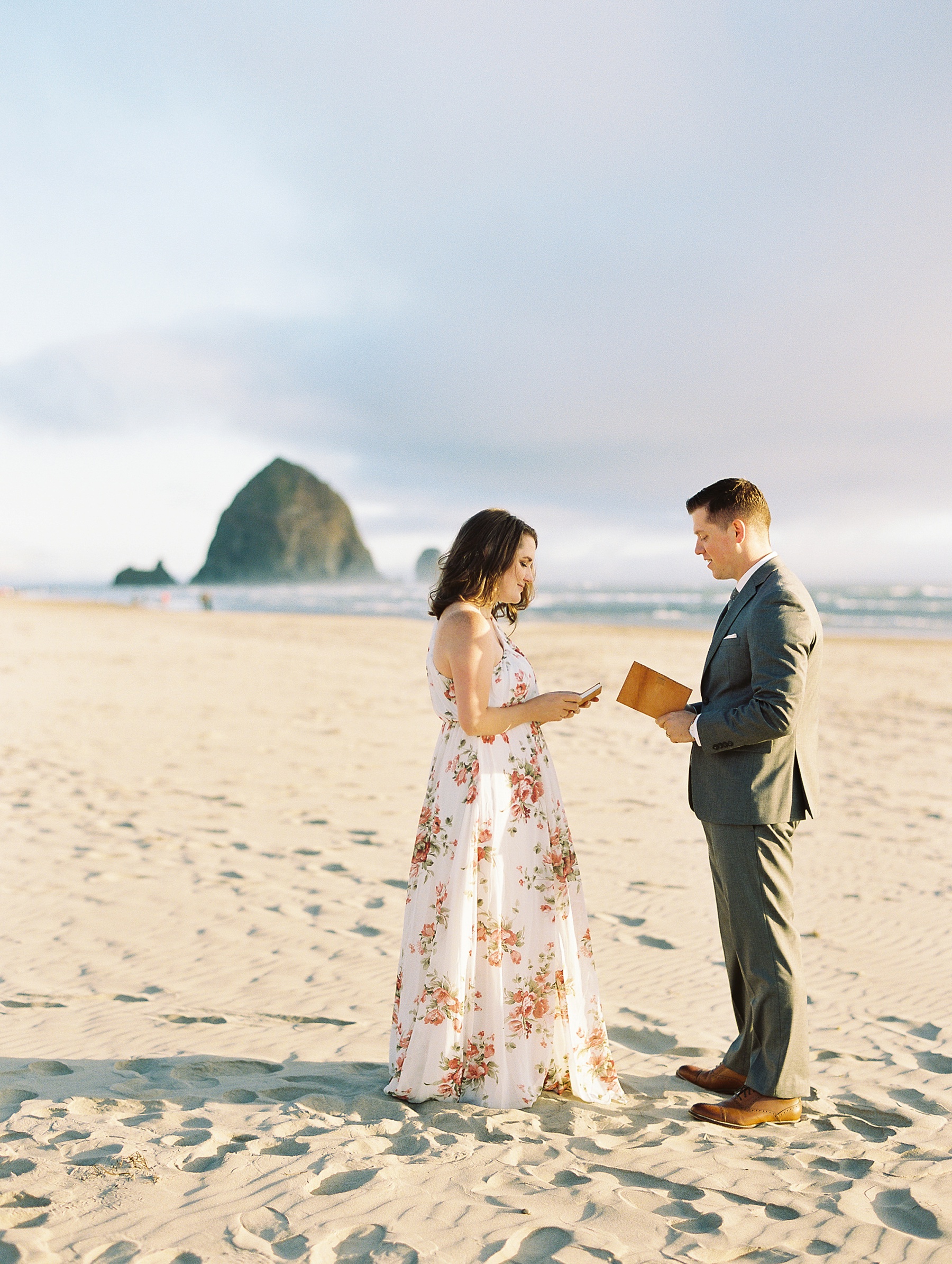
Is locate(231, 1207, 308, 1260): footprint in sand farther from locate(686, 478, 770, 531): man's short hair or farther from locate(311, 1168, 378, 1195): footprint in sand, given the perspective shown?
locate(686, 478, 770, 531): man's short hair

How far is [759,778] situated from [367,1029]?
1.99 metres

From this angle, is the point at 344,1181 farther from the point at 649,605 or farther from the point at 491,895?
the point at 649,605

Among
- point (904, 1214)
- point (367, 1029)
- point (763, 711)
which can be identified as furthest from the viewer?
point (367, 1029)

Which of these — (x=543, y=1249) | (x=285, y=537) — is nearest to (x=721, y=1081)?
(x=543, y=1249)

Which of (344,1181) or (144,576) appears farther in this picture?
(144,576)

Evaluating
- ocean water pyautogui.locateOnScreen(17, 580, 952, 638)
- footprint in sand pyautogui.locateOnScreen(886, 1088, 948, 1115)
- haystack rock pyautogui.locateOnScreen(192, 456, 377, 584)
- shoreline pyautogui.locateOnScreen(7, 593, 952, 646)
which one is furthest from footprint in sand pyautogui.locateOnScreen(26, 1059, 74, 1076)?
haystack rock pyautogui.locateOnScreen(192, 456, 377, 584)

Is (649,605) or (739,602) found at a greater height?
(649,605)

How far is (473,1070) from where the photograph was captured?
3283 millimetres

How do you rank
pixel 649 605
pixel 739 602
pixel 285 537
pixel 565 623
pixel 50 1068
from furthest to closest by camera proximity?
pixel 285 537 → pixel 649 605 → pixel 565 623 → pixel 50 1068 → pixel 739 602

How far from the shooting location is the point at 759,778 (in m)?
3.19

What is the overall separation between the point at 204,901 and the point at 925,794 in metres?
6.41

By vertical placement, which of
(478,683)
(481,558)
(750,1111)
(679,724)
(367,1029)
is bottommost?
(367,1029)

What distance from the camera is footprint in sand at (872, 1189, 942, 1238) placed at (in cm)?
254

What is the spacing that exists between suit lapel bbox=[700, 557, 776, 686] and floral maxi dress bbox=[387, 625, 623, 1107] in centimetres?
68
